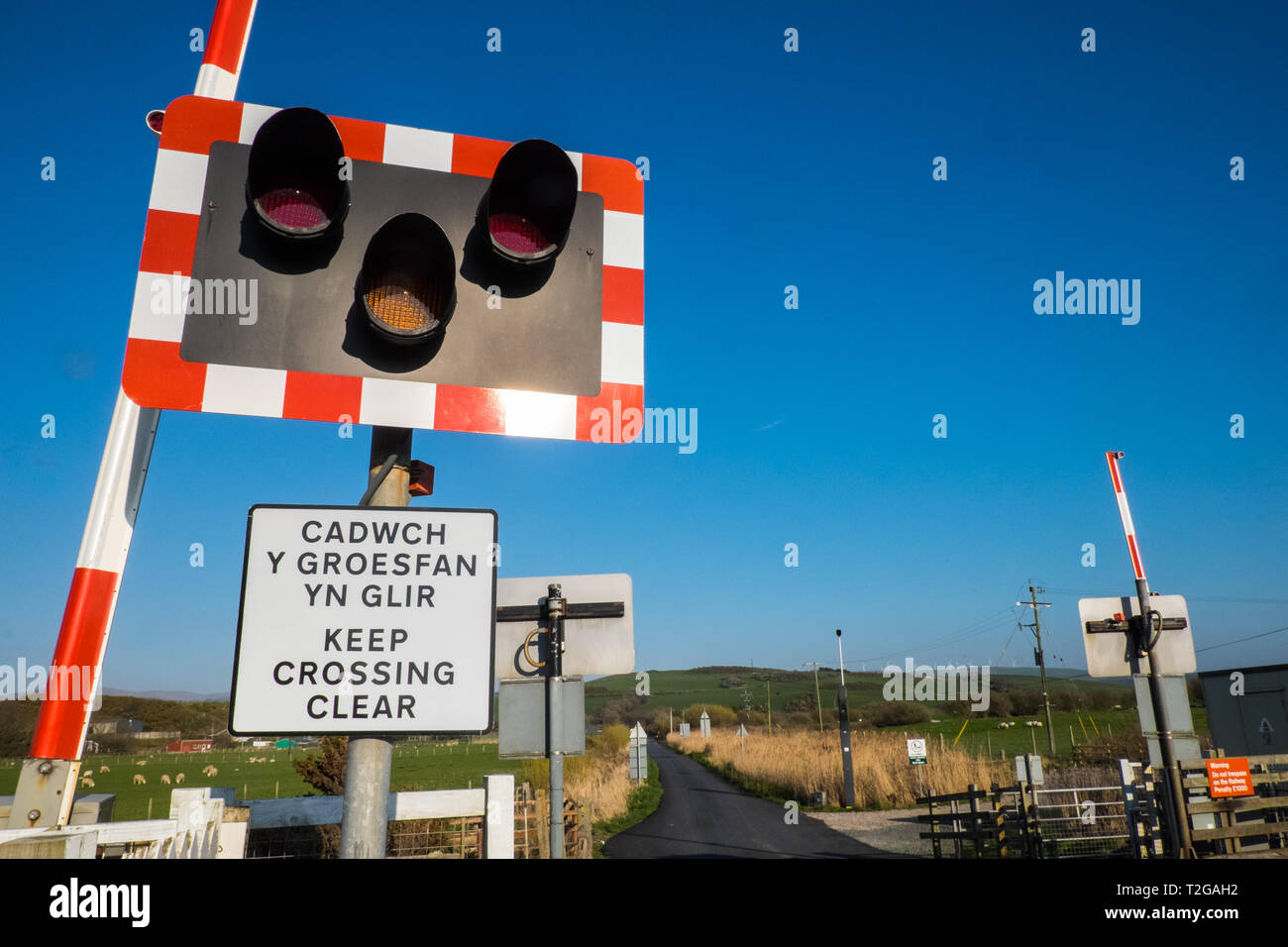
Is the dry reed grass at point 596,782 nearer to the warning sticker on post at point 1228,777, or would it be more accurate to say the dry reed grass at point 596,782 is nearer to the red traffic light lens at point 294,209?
the warning sticker on post at point 1228,777

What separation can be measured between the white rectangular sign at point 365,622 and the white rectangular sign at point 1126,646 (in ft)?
16.8

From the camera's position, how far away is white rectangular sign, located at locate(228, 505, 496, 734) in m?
1.62

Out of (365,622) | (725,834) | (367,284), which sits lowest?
(725,834)

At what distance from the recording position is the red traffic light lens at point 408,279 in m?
1.96

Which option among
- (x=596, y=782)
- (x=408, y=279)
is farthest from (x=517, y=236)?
(x=596, y=782)

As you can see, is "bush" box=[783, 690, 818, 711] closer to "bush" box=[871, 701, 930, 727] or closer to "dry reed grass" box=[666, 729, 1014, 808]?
"bush" box=[871, 701, 930, 727]

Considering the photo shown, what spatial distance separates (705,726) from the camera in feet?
227

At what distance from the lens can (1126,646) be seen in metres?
5.41

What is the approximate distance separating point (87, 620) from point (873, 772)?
30402 millimetres

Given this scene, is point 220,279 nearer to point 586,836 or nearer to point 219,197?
point 219,197

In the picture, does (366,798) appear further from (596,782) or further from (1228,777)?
(596,782)

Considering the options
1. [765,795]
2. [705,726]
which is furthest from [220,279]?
[705,726]

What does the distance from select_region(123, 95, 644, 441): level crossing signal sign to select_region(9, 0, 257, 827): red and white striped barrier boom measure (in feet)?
5.73
